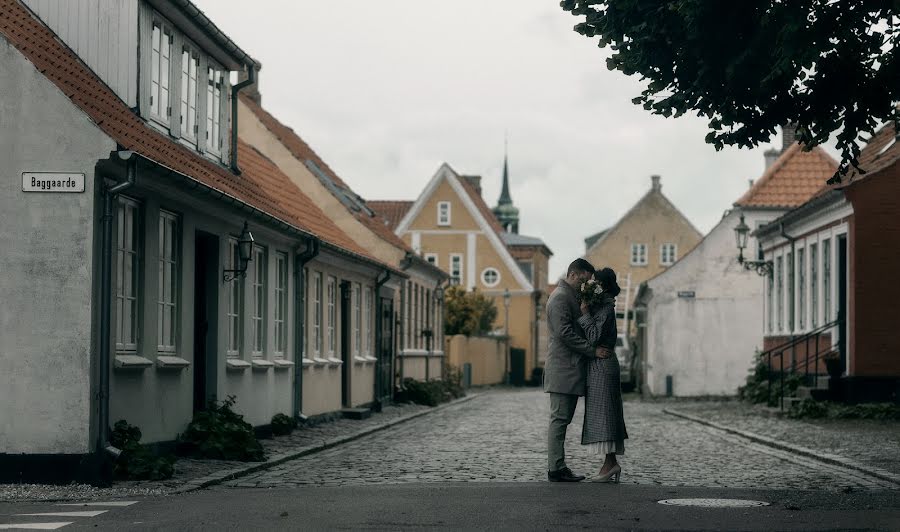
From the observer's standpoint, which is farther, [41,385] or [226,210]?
[226,210]

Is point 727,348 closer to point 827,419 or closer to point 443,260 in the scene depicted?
point 827,419

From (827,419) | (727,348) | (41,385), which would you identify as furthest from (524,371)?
(41,385)

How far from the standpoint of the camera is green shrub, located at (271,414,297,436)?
2104 centimetres

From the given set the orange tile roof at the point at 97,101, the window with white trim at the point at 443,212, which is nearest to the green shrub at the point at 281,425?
the orange tile roof at the point at 97,101

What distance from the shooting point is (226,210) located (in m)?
17.8

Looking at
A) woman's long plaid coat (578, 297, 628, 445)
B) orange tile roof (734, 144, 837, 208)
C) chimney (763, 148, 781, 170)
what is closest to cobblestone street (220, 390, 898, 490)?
woman's long plaid coat (578, 297, 628, 445)

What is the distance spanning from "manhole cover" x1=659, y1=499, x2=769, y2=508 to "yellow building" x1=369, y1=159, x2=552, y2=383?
6138cm

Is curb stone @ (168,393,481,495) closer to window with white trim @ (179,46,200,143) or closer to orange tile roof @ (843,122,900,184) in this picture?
window with white trim @ (179,46,200,143)

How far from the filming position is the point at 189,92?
61.9 feet

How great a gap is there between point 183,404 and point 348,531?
7344 mm

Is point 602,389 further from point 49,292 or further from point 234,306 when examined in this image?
point 234,306

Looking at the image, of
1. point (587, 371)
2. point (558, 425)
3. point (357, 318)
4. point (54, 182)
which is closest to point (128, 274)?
point (54, 182)

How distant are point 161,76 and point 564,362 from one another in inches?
260

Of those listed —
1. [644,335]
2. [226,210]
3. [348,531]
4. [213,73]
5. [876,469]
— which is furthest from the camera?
[644,335]
